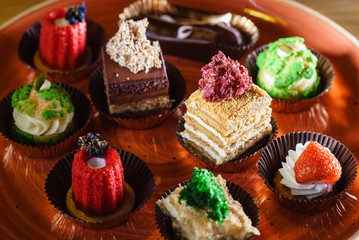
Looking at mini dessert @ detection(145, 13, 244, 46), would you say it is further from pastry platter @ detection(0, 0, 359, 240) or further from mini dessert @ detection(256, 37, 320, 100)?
mini dessert @ detection(256, 37, 320, 100)

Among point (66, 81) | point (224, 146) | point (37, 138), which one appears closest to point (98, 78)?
point (66, 81)

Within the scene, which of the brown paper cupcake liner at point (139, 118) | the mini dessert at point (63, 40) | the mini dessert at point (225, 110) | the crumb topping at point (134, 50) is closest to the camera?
the mini dessert at point (225, 110)

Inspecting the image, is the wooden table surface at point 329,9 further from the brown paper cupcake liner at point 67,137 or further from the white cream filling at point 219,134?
the white cream filling at point 219,134

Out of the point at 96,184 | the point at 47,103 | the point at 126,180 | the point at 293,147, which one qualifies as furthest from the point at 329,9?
the point at 96,184

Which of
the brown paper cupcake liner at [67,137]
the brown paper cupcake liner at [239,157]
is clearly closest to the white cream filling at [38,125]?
the brown paper cupcake liner at [67,137]

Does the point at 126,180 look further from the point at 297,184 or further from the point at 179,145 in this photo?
the point at 297,184

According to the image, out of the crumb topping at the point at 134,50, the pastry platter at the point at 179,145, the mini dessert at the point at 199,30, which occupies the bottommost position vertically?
the pastry platter at the point at 179,145
